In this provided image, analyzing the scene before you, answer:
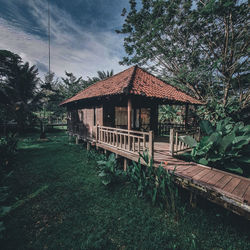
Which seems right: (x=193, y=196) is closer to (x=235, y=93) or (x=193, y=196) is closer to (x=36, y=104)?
(x=235, y=93)

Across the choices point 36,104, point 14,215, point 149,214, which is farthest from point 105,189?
point 36,104

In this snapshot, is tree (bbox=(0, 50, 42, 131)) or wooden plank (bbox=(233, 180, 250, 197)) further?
tree (bbox=(0, 50, 42, 131))

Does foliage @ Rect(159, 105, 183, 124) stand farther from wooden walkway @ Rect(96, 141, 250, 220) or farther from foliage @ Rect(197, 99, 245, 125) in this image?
wooden walkway @ Rect(96, 141, 250, 220)

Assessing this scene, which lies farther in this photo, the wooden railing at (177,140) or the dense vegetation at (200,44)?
the dense vegetation at (200,44)

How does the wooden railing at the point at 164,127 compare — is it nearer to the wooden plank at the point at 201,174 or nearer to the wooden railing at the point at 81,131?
the wooden railing at the point at 81,131

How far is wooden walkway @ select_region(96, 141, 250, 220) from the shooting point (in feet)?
8.62

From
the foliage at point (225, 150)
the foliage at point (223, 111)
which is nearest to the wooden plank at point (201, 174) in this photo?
the foliage at point (225, 150)

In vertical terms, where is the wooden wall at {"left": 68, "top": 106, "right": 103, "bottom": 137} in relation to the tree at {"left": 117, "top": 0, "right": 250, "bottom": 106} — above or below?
below

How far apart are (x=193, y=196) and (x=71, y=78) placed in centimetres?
3254

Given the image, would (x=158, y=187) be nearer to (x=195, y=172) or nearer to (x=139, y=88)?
(x=195, y=172)

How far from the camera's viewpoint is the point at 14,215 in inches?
135

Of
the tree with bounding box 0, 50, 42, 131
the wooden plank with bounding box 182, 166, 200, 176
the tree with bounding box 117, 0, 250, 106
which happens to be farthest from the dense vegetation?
the tree with bounding box 0, 50, 42, 131

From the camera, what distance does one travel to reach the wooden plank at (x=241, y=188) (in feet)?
9.16

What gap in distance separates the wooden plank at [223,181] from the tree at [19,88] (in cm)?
1986
